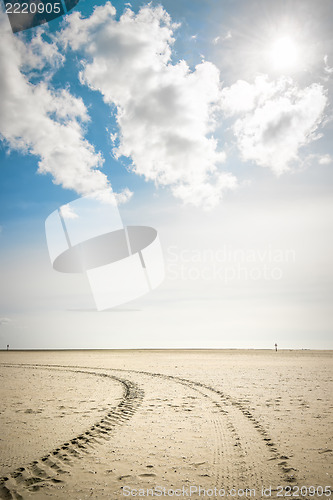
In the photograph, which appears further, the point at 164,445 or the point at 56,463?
the point at 164,445

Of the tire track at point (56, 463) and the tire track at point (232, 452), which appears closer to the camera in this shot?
the tire track at point (56, 463)

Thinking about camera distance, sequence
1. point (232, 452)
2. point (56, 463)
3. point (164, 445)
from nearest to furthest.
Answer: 1. point (56, 463)
2. point (232, 452)
3. point (164, 445)

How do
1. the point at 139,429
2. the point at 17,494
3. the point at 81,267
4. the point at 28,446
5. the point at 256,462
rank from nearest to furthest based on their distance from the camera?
1. the point at 17,494
2. the point at 256,462
3. the point at 28,446
4. the point at 139,429
5. the point at 81,267

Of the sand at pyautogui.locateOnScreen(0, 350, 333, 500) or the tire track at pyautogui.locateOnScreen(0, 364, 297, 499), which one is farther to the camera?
the tire track at pyautogui.locateOnScreen(0, 364, 297, 499)

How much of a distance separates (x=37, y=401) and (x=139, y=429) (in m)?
5.21

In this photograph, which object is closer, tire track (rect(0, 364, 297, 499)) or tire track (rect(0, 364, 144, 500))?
tire track (rect(0, 364, 144, 500))

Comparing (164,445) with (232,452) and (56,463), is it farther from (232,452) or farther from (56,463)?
(56,463)

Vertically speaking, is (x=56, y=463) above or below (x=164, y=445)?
above

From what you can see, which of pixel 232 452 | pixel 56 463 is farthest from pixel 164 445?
pixel 56 463

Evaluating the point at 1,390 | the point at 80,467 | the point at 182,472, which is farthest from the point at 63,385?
the point at 182,472

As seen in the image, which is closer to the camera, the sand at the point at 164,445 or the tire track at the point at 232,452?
the sand at the point at 164,445

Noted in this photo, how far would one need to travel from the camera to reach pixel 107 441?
245 inches

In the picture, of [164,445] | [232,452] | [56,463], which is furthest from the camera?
[164,445]

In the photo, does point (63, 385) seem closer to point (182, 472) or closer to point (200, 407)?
point (200, 407)
